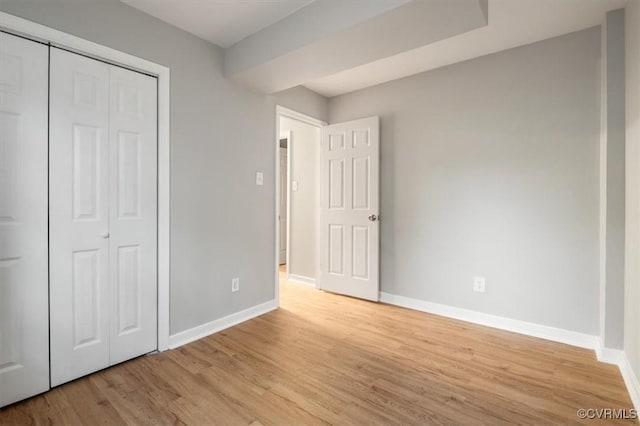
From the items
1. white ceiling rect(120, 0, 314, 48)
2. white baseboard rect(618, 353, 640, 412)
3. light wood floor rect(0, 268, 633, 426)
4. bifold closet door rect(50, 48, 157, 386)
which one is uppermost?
white ceiling rect(120, 0, 314, 48)

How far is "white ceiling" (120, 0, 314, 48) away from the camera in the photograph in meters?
2.15

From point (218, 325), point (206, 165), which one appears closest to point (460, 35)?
point (206, 165)

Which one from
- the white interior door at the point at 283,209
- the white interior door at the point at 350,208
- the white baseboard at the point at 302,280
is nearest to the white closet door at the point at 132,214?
the white interior door at the point at 350,208

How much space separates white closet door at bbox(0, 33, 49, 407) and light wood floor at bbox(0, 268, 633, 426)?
0.21 m

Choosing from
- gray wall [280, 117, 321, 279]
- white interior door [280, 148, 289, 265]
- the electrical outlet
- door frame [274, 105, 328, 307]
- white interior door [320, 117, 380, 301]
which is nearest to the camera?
the electrical outlet

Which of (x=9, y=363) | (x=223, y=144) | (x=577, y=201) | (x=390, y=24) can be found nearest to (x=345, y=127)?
(x=223, y=144)

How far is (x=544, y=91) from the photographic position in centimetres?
263

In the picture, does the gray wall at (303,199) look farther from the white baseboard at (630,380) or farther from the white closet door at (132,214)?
the white baseboard at (630,380)

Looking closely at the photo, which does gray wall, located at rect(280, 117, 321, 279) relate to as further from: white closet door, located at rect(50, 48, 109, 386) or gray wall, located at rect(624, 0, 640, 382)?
gray wall, located at rect(624, 0, 640, 382)

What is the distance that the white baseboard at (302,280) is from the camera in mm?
4340

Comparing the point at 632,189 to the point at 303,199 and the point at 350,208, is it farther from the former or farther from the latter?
the point at 303,199

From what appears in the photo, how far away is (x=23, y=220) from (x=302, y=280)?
10.5ft

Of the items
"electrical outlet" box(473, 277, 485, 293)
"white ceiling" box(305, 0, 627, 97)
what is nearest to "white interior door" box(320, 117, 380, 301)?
"white ceiling" box(305, 0, 627, 97)

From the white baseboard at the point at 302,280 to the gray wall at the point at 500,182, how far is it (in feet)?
3.66
